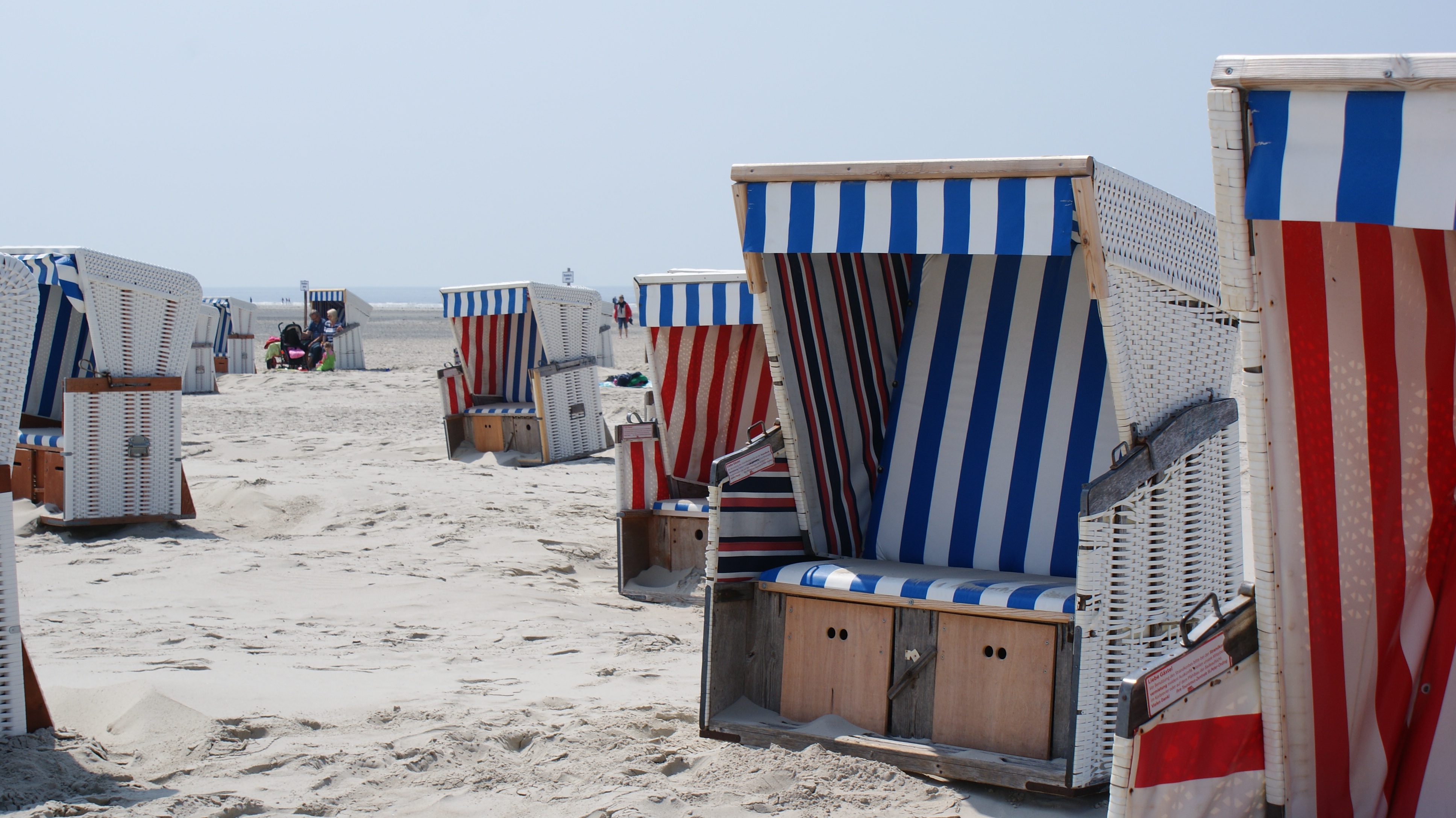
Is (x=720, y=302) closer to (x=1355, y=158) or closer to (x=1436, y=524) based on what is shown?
(x=1436, y=524)

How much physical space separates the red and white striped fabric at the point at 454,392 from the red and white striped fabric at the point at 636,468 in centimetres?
480

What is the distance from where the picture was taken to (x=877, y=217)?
3.19 meters

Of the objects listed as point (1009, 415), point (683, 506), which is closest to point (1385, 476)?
point (1009, 415)

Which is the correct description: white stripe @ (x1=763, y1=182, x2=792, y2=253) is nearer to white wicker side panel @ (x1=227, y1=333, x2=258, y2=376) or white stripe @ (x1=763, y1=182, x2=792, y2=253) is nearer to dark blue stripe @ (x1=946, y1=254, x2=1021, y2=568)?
dark blue stripe @ (x1=946, y1=254, x2=1021, y2=568)

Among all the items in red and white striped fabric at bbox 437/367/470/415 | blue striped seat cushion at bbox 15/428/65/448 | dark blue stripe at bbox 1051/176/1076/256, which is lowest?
blue striped seat cushion at bbox 15/428/65/448

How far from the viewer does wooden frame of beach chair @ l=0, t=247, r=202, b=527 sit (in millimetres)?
6625

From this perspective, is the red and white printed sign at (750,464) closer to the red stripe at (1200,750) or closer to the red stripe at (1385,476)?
the red stripe at (1200,750)

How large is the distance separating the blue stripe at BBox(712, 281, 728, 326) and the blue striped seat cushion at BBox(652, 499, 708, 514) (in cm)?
93

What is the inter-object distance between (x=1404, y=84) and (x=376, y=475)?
26.4ft

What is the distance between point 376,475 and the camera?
29.1ft

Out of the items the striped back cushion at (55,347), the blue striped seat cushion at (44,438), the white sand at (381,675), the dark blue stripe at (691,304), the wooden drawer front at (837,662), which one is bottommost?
the white sand at (381,675)

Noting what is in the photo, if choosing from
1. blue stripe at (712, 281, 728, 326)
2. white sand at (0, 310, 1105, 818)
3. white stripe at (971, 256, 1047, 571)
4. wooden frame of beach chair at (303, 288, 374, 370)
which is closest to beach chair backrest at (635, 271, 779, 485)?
blue stripe at (712, 281, 728, 326)

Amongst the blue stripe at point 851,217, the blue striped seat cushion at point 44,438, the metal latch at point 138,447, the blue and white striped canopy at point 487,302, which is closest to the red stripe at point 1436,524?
the blue stripe at point 851,217

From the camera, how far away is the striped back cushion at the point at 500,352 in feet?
34.8
